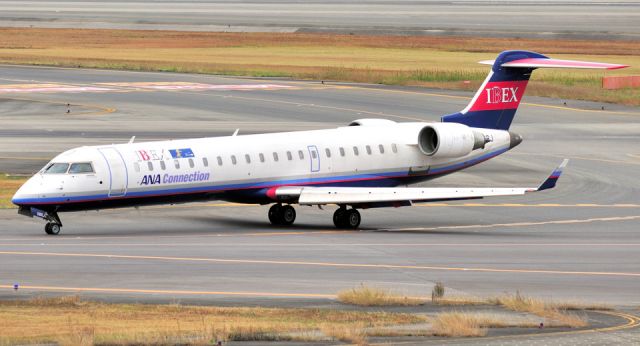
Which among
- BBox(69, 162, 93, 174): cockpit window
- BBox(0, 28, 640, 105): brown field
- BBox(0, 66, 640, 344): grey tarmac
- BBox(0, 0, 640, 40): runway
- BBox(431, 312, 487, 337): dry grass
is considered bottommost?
BBox(431, 312, 487, 337): dry grass

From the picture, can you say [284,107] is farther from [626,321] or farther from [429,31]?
[429,31]

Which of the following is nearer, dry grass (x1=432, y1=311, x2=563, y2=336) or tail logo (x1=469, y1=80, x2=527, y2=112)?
dry grass (x1=432, y1=311, x2=563, y2=336)

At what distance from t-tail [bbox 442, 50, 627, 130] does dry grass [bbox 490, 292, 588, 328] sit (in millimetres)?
19000

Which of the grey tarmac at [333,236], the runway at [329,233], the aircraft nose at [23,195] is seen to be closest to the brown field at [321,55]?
the runway at [329,233]

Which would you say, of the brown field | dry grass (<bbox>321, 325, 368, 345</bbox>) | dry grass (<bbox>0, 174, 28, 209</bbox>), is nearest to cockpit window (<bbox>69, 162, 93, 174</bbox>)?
dry grass (<bbox>0, 174, 28, 209</bbox>)

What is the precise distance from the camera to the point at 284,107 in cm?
7456

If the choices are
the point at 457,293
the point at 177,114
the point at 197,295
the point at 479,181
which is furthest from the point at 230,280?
the point at 177,114

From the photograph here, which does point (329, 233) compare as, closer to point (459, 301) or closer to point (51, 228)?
point (51, 228)

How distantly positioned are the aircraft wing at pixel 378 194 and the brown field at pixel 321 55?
42.2 meters

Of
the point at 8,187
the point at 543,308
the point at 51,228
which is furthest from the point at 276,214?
the point at 543,308

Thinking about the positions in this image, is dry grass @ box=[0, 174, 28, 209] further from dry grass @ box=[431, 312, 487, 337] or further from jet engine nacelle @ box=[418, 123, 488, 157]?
dry grass @ box=[431, 312, 487, 337]

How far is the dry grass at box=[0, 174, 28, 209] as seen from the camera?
43656 millimetres

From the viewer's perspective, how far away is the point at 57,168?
3728cm

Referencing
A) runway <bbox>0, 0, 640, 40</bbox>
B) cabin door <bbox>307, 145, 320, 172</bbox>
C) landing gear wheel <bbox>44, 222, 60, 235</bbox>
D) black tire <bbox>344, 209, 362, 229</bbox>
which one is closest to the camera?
landing gear wheel <bbox>44, 222, 60, 235</bbox>
